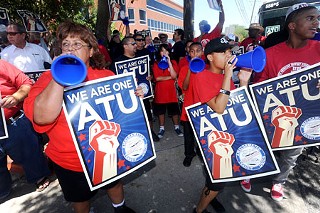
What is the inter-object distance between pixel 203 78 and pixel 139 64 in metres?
2.04

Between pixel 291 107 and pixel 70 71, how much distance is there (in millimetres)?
2133

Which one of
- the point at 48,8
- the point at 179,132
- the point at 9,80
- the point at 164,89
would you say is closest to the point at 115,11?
the point at 164,89

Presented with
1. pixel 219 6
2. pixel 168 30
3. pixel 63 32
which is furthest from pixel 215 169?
pixel 168 30

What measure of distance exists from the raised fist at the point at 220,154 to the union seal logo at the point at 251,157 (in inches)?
3.6

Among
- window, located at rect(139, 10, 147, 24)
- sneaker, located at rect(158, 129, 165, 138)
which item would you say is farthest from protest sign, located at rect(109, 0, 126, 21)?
window, located at rect(139, 10, 147, 24)

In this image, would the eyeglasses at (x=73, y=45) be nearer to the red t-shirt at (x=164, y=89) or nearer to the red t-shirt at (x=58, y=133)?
the red t-shirt at (x=58, y=133)

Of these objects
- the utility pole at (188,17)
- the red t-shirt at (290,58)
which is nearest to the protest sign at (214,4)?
the red t-shirt at (290,58)

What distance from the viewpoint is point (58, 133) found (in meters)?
1.76

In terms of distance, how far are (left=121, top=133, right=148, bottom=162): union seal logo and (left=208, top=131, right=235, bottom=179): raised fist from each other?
0.63 metres

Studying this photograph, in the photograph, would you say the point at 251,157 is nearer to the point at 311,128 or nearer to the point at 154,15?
the point at 311,128

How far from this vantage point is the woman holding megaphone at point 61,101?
128 centimetres

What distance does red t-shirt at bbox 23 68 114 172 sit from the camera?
1629 millimetres

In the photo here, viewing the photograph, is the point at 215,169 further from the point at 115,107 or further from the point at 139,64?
the point at 139,64

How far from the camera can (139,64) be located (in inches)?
150
